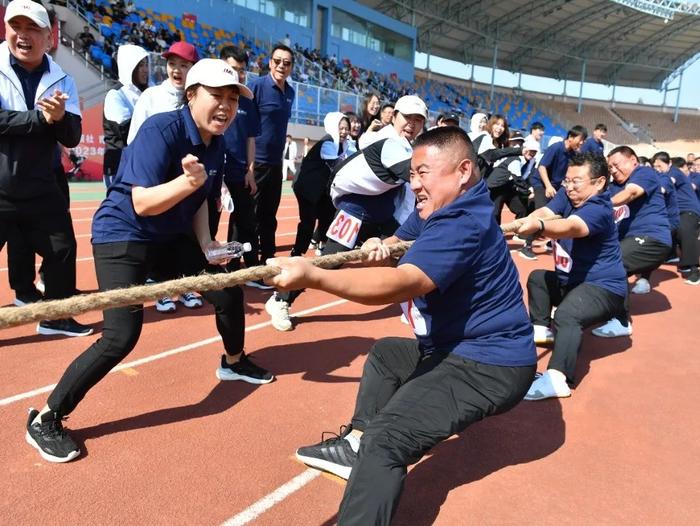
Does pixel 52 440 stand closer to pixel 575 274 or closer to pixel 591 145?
pixel 575 274

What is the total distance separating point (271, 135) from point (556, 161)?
4579mm

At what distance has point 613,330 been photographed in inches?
188

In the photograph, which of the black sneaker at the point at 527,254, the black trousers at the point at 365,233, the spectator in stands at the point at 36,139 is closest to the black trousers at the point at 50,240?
the spectator in stands at the point at 36,139

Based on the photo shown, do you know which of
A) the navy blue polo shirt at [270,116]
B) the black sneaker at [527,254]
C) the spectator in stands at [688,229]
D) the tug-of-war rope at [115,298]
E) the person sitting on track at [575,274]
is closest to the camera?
the tug-of-war rope at [115,298]

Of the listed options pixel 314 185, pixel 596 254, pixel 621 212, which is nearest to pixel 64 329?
pixel 314 185

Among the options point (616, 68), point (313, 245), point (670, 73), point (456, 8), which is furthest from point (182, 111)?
point (670, 73)

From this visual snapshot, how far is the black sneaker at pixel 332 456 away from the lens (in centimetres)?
253

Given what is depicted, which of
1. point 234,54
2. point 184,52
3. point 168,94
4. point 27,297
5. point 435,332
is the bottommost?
point 27,297

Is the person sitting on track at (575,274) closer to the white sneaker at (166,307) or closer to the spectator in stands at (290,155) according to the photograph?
the white sneaker at (166,307)

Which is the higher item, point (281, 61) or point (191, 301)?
point (281, 61)

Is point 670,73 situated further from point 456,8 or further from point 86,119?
point 86,119

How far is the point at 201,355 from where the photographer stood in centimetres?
386

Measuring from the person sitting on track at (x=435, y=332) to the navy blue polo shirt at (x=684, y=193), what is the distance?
6.67m

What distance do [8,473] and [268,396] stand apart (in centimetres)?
139
